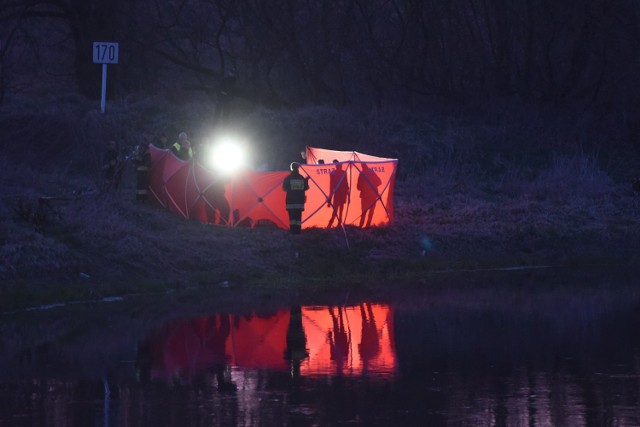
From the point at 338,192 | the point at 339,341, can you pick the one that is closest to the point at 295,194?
the point at 338,192

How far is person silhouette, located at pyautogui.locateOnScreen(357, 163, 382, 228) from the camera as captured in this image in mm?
30484

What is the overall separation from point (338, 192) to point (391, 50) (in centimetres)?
1740

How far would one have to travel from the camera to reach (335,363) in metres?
15.3

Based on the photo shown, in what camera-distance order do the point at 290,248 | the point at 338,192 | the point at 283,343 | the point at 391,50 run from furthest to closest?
the point at 391,50 → the point at 338,192 → the point at 290,248 → the point at 283,343

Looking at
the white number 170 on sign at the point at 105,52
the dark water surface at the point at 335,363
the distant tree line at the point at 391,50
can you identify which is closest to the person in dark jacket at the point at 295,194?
the dark water surface at the point at 335,363

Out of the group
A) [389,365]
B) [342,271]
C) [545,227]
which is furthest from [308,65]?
[389,365]

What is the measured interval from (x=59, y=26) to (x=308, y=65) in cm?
918

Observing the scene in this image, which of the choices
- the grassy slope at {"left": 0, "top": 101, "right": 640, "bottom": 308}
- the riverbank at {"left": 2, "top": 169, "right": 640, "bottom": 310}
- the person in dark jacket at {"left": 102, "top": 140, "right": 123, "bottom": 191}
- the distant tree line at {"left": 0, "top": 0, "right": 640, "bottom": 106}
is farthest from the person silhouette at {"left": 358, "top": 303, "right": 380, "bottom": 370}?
the distant tree line at {"left": 0, "top": 0, "right": 640, "bottom": 106}

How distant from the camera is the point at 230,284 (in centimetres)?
2494

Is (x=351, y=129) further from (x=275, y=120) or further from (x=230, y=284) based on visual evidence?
(x=230, y=284)

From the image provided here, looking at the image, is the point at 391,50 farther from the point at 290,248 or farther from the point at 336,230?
the point at 290,248

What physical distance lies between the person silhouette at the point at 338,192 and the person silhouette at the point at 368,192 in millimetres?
437

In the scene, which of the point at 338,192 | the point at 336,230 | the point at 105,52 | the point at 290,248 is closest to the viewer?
the point at 290,248

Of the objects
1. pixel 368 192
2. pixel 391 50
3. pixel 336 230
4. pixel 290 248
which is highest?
pixel 391 50
